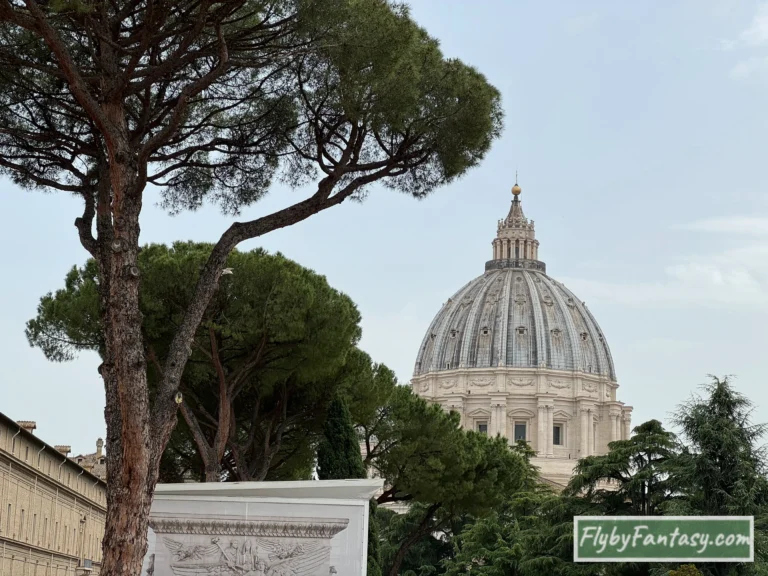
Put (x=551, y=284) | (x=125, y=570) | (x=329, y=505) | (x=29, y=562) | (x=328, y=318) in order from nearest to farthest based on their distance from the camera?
(x=125, y=570) < (x=329, y=505) < (x=328, y=318) < (x=29, y=562) < (x=551, y=284)

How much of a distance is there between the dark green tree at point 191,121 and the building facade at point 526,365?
3244 inches

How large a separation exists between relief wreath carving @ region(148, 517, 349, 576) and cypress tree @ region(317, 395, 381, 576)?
191 inches

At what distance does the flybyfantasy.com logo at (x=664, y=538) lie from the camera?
8977 millimetres

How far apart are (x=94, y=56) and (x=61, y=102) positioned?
1521mm

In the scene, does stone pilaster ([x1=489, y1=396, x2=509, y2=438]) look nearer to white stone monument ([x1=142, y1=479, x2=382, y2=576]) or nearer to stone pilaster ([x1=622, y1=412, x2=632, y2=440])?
stone pilaster ([x1=622, y1=412, x2=632, y2=440])

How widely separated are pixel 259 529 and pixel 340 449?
503 cm

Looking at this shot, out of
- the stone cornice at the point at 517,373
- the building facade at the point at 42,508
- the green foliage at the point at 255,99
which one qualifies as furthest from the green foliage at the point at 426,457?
the stone cornice at the point at 517,373

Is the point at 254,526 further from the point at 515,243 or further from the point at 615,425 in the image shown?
the point at 515,243

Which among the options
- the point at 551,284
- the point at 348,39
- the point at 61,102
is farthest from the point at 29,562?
the point at 551,284

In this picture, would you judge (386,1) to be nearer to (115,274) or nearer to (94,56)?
(94,56)

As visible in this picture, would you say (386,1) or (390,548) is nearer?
(386,1)

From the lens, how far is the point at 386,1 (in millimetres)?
13211

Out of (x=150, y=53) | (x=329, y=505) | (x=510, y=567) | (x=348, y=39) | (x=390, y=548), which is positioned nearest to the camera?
(x=348, y=39)

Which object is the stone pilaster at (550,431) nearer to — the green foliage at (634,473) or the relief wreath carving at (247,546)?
the green foliage at (634,473)
